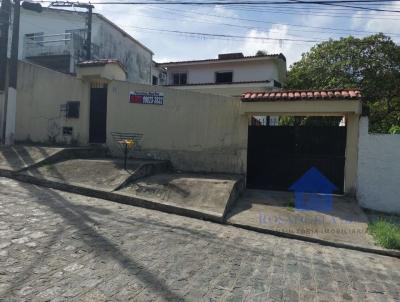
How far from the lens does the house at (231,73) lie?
2183 centimetres

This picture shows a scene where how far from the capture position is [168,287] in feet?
13.7

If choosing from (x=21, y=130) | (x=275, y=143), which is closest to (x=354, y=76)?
(x=275, y=143)

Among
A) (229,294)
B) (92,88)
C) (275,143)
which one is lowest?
(229,294)

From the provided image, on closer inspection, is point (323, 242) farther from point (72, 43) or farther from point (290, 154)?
point (72, 43)

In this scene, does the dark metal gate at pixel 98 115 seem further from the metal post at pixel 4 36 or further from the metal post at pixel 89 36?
the metal post at pixel 89 36

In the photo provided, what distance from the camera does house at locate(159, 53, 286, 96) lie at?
21.8 m

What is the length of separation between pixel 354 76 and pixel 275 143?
47.9 feet

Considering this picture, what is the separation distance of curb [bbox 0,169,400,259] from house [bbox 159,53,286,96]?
14.3 metres

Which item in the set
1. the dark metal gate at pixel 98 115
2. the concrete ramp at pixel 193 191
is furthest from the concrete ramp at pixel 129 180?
the dark metal gate at pixel 98 115

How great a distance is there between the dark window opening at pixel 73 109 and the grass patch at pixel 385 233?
9.43 m

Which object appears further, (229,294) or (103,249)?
(103,249)

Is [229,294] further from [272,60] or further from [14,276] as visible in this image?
→ [272,60]

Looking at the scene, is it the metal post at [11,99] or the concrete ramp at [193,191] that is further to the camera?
the metal post at [11,99]

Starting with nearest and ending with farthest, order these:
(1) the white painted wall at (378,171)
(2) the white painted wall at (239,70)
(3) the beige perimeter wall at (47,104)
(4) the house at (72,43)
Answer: (1) the white painted wall at (378,171)
(3) the beige perimeter wall at (47,104)
(4) the house at (72,43)
(2) the white painted wall at (239,70)
